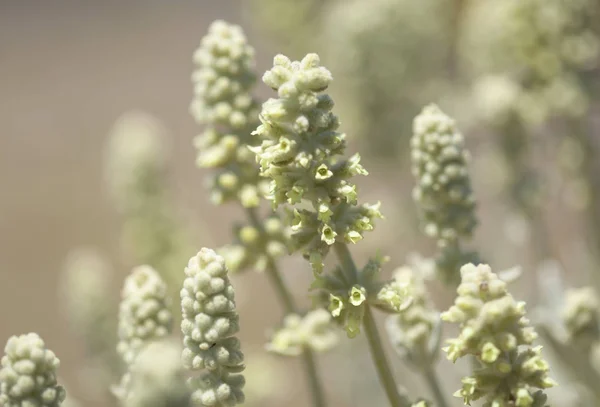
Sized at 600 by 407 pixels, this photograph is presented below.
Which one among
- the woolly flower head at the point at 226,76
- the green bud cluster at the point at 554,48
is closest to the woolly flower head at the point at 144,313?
the woolly flower head at the point at 226,76

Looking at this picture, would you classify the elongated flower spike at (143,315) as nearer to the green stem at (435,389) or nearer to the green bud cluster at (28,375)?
the green bud cluster at (28,375)

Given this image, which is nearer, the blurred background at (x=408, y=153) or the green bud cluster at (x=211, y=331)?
the green bud cluster at (x=211, y=331)

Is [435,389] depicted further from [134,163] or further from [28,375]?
[134,163]

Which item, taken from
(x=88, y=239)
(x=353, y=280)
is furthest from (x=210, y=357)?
(x=88, y=239)

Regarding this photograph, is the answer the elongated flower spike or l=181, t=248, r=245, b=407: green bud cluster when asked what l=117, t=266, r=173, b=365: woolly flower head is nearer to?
the elongated flower spike

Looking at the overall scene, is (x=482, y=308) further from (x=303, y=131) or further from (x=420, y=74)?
(x=420, y=74)

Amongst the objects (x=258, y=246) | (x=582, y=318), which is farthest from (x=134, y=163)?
(x=582, y=318)
